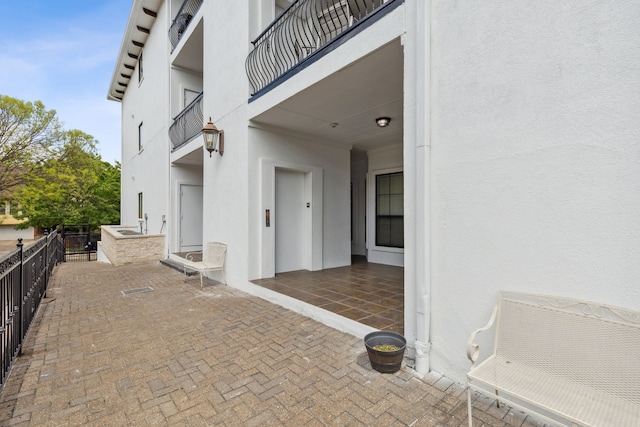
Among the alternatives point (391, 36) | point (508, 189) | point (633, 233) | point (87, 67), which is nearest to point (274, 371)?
point (508, 189)

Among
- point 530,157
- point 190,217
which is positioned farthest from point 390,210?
point 190,217

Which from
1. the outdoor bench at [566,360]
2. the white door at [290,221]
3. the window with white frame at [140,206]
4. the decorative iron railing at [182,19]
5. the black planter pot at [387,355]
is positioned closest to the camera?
the outdoor bench at [566,360]

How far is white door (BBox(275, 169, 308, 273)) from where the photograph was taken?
6176 millimetres

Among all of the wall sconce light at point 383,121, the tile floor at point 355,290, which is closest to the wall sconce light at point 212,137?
the tile floor at point 355,290

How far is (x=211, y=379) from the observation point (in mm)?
2586

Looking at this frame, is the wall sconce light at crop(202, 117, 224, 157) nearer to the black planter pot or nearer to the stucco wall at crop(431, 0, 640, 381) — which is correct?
the stucco wall at crop(431, 0, 640, 381)

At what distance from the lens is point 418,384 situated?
2467mm

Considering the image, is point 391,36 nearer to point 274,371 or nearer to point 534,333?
point 534,333

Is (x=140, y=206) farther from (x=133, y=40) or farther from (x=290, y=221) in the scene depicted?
(x=290, y=221)

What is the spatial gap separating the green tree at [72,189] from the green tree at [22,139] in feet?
1.65

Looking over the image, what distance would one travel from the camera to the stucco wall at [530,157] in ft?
5.74

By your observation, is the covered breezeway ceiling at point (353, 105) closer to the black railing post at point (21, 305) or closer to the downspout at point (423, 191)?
the downspout at point (423, 191)

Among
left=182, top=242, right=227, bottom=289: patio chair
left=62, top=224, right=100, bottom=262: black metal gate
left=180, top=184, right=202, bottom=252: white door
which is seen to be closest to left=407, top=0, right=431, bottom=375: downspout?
left=182, top=242, right=227, bottom=289: patio chair

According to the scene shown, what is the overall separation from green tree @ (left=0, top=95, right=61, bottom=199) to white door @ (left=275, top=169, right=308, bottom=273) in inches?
854
